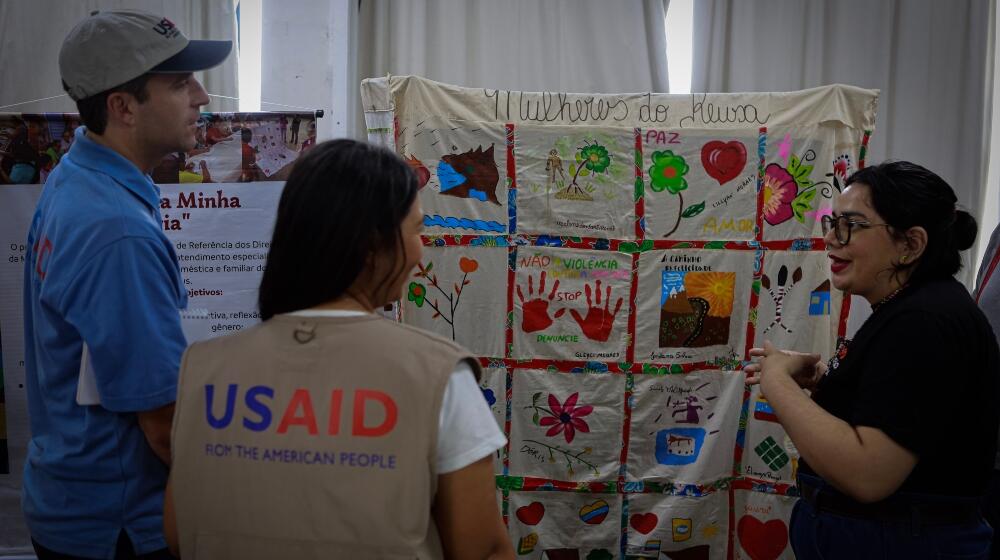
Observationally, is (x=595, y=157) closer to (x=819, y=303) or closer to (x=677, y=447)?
(x=819, y=303)

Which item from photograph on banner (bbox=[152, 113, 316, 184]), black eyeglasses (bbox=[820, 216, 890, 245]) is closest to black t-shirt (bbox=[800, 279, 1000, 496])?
black eyeglasses (bbox=[820, 216, 890, 245])

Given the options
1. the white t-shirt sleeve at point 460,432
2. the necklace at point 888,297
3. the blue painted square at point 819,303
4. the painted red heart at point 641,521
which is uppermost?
the necklace at point 888,297

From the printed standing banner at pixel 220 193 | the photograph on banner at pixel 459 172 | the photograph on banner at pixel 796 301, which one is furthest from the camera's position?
the photograph on banner at pixel 796 301

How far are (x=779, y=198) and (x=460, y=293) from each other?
53.6 inches

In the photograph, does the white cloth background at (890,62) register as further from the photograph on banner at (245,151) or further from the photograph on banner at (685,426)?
the photograph on banner at (245,151)

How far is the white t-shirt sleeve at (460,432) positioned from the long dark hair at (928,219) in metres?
1.09

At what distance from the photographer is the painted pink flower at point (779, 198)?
2918 mm

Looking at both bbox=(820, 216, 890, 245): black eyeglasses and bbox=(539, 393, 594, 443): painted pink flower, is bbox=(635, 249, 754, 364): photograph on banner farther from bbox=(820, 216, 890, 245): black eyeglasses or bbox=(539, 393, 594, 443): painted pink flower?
bbox=(820, 216, 890, 245): black eyeglasses

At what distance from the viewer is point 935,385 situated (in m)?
1.33

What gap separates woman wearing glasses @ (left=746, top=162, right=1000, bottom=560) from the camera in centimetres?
134

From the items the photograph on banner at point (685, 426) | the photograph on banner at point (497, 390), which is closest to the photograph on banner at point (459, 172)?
the photograph on banner at point (497, 390)

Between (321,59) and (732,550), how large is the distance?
272 cm

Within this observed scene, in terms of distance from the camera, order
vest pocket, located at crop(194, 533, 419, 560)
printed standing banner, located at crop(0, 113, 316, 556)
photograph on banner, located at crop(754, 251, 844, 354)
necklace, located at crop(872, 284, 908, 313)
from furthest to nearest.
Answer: photograph on banner, located at crop(754, 251, 844, 354), printed standing banner, located at crop(0, 113, 316, 556), necklace, located at crop(872, 284, 908, 313), vest pocket, located at crop(194, 533, 419, 560)

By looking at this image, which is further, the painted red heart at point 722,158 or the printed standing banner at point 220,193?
the painted red heart at point 722,158
